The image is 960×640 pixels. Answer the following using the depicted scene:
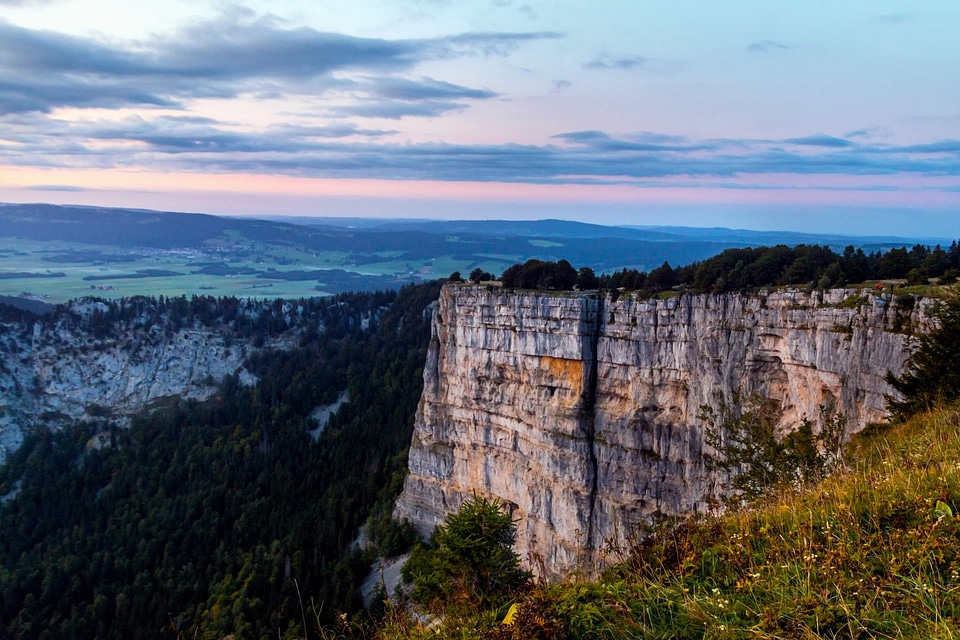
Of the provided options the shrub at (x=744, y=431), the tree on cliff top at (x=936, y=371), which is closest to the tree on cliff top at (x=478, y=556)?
the tree on cliff top at (x=936, y=371)

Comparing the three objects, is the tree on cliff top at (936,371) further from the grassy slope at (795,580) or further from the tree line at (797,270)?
the grassy slope at (795,580)

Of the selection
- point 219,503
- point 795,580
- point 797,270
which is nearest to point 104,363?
point 219,503

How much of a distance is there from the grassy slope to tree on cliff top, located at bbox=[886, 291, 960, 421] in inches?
344

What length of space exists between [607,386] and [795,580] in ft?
86.6

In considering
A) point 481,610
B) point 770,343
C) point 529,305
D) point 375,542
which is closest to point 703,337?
point 770,343

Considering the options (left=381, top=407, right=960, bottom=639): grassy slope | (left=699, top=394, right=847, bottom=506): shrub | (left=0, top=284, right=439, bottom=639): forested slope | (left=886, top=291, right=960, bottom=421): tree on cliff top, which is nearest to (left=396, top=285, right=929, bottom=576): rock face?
(left=699, top=394, right=847, bottom=506): shrub

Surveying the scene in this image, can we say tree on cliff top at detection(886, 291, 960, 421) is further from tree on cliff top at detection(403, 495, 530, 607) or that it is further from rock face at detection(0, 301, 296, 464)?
rock face at detection(0, 301, 296, 464)

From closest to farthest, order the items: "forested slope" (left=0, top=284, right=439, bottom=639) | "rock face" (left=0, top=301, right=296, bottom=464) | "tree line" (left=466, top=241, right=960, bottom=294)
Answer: "tree line" (left=466, top=241, right=960, bottom=294)
"forested slope" (left=0, top=284, right=439, bottom=639)
"rock face" (left=0, top=301, right=296, bottom=464)

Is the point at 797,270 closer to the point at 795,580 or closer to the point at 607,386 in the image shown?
the point at 607,386

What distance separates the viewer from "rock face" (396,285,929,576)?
23.7m

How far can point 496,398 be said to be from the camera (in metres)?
37.9

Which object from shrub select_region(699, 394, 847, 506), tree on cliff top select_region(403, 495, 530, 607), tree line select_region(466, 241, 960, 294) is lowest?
shrub select_region(699, 394, 847, 506)

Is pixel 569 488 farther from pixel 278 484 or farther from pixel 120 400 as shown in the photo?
pixel 120 400

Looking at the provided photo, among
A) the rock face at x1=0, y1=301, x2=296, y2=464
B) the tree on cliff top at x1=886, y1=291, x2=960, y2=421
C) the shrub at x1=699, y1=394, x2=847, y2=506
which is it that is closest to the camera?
the tree on cliff top at x1=886, y1=291, x2=960, y2=421
